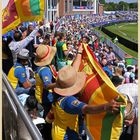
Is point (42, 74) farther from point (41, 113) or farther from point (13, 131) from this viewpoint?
point (13, 131)

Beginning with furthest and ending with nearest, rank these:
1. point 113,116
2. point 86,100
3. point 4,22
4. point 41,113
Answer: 1. point 4,22
2. point 41,113
3. point 86,100
4. point 113,116

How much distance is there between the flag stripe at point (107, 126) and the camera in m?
3.76

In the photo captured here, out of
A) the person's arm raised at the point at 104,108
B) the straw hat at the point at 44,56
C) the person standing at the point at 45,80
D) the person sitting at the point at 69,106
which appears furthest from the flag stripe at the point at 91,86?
the straw hat at the point at 44,56

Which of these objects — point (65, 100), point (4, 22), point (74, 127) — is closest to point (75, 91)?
point (65, 100)

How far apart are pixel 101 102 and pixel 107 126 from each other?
217mm

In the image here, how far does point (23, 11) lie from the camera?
A: 7.79 meters

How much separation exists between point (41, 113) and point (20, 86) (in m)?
0.79

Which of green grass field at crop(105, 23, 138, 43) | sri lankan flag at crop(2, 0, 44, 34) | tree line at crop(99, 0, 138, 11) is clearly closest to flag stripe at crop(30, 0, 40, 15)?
sri lankan flag at crop(2, 0, 44, 34)

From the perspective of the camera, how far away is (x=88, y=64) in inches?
175

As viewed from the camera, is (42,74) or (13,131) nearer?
(13,131)

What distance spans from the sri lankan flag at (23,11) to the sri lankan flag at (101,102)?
12.5 feet

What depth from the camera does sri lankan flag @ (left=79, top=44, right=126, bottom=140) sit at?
379 cm

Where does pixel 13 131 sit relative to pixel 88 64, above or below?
below

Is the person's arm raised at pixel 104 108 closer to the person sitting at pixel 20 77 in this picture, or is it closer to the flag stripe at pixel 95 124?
the flag stripe at pixel 95 124
